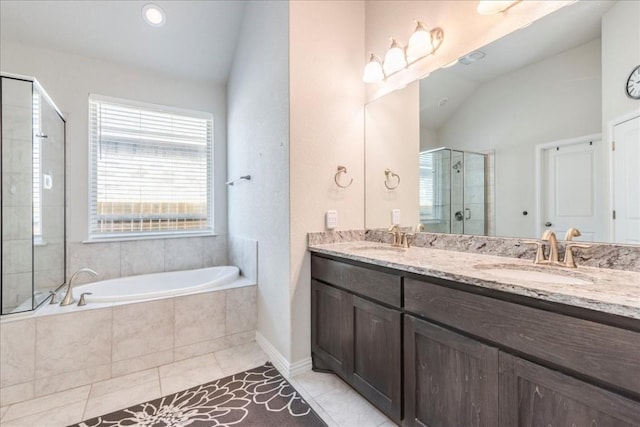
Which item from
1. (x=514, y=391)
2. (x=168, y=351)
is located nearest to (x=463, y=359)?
(x=514, y=391)

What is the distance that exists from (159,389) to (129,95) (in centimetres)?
256

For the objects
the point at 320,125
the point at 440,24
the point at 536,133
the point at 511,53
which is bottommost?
the point at 536,133

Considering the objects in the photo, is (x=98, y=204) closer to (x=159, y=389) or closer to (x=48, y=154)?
(x=48, y=154)

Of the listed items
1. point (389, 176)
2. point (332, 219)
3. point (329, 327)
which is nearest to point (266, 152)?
point (332, 219)

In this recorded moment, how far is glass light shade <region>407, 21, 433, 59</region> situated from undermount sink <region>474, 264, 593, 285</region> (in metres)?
1.30

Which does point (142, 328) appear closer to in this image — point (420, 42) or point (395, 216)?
point (395, 216)

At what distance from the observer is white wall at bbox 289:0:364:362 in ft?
6.40

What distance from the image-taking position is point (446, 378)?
3.80ft

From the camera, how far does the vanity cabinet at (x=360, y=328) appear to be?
4.58 ft

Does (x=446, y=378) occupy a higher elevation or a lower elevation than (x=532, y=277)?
lower

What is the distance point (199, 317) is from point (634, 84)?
2741 millimetres

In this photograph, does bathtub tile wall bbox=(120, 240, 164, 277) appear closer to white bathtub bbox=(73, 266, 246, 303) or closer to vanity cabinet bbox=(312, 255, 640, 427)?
white bathtub bbox=(73, 266, 246, 303)

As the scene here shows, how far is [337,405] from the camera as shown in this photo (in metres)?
1.65

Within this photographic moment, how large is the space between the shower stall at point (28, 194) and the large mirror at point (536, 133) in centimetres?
257
